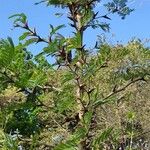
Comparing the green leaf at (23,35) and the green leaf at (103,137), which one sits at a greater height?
the green leaf at (23,35)

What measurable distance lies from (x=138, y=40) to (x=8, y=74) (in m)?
23.5

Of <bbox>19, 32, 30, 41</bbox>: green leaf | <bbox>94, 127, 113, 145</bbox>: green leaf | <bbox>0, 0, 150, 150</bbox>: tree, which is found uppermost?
<bbox>19, 32, 30, 41</bbox>: green leaf

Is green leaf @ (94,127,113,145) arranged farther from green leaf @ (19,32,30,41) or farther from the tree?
green leaf @ (19,32,30,41)

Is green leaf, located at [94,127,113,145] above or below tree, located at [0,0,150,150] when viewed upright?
below

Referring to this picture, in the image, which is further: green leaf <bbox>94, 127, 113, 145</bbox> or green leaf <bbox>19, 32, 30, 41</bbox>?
green leaf <bbox>19, 32, 30, 41</bbox>

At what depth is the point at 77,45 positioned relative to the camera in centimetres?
317

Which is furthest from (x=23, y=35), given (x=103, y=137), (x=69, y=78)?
(x=103, y=137)

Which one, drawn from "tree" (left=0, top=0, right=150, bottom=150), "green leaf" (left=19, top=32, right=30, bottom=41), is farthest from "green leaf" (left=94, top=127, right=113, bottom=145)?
"green leaf" (left=19, top=32, right=30, bottom=41)

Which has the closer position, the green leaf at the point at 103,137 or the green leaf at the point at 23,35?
the green leaf at the point at 103,137

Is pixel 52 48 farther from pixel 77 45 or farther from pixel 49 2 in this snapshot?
pixel 49 2

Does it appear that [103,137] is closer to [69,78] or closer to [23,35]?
[69,78]

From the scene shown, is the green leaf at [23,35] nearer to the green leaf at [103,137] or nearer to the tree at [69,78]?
the tree at [69,78]

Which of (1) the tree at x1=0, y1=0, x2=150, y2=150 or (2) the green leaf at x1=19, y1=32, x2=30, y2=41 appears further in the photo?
(2) the green leaf at x1=19, y1=32, x2=30, y2=41

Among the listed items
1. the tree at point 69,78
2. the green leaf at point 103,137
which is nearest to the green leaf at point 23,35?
the tree at point 69,78
